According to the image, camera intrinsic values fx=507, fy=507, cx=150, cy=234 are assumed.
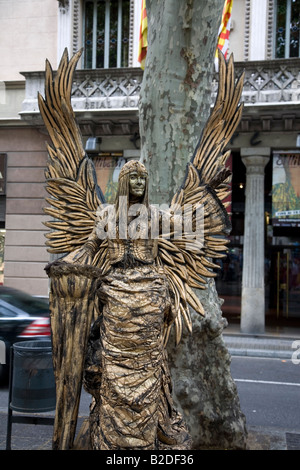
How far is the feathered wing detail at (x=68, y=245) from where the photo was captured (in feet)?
11.1

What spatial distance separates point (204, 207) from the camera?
12.5 feet

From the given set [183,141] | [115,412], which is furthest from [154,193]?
[115,412]

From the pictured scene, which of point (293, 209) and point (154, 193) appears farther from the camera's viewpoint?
point (293, 209)

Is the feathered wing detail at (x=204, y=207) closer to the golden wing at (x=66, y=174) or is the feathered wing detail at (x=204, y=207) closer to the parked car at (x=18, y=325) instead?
the golden wing at (x=66, y=174)

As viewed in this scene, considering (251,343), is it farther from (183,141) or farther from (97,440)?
(97,440)

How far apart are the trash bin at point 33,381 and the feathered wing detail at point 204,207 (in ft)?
5.24

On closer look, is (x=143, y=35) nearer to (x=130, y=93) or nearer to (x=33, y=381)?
(x=130, y=93)

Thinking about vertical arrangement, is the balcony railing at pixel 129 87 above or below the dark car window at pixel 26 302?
above

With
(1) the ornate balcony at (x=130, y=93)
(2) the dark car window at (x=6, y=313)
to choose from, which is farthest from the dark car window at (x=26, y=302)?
(1) the ornate balcony at (x=130, y=93)

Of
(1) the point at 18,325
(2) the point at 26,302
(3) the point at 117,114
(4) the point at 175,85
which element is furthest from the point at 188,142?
(3) the point at 117,114

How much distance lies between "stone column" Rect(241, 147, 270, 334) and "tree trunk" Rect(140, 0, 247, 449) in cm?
779

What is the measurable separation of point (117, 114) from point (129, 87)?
30.3 inches

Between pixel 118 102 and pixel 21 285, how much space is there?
5.76 metres

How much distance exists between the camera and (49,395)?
→ 4.70m
